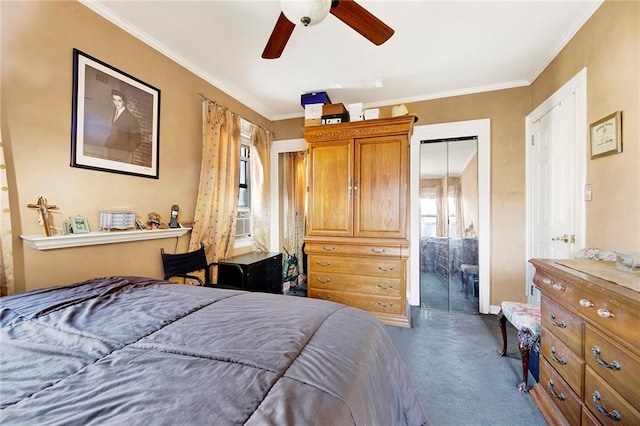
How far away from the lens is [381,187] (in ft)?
9.40

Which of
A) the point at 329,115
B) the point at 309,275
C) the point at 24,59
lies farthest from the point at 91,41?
the point at 309,275

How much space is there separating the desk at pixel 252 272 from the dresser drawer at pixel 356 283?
19.6 inches

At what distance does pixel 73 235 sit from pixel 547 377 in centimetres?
301

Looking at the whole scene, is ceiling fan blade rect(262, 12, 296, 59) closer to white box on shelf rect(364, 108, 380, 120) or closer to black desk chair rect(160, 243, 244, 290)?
white box on shelf rect(364, 108, 380, 120)

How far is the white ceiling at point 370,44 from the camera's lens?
75.6 inches

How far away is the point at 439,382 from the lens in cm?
188

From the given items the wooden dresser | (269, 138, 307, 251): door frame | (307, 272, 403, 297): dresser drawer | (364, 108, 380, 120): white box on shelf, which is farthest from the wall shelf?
the wooden dresser

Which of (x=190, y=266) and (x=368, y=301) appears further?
(x=368, y=301)

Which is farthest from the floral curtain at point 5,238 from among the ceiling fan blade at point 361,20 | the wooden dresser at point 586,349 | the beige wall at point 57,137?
the wooden dresser at point 586,349

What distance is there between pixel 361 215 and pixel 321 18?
192 centimetres

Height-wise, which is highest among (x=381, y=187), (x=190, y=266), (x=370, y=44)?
(x=370, y=44)

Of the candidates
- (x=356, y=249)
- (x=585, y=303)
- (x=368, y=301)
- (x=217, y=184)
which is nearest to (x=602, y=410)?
(x=585, y=303)

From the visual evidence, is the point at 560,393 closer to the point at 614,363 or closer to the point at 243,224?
the point at 614,363

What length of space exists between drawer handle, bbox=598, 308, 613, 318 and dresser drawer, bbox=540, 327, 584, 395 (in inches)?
12.3
